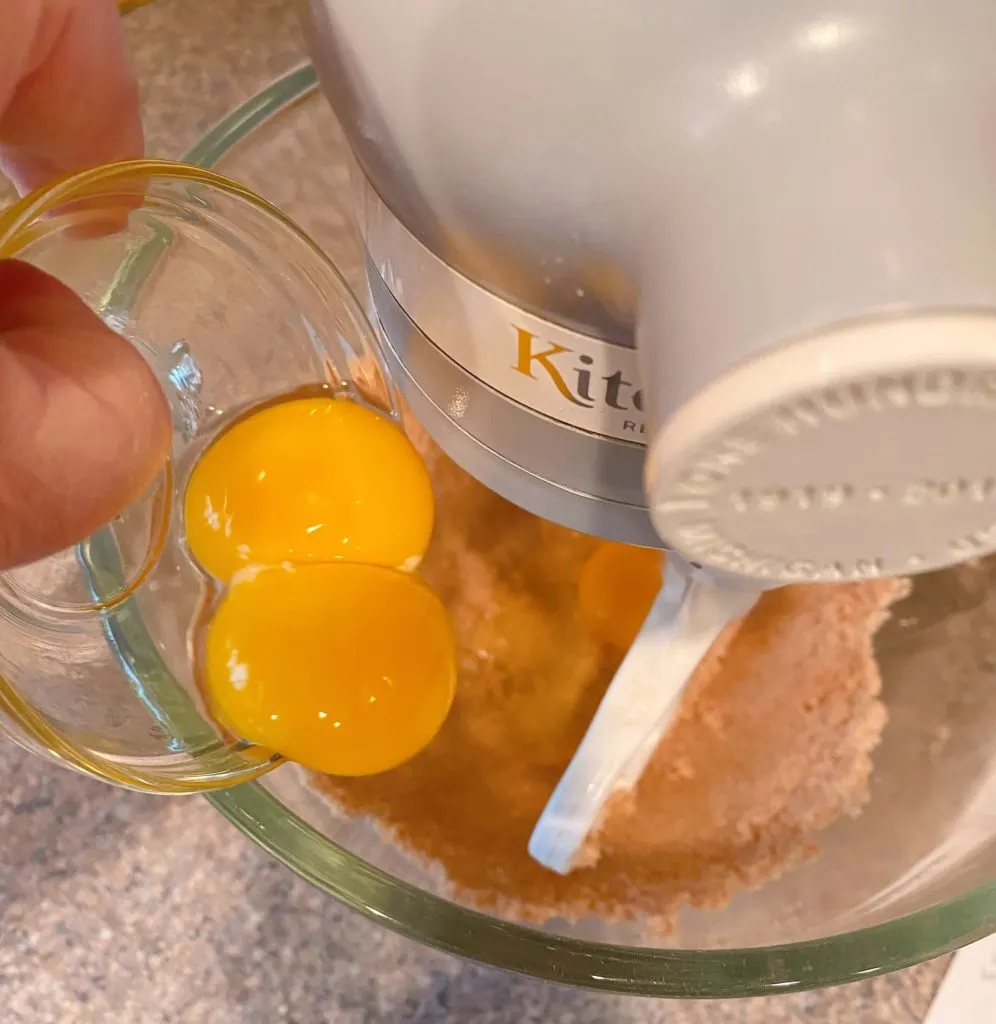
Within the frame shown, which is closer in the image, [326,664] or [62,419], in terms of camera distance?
[62,419]

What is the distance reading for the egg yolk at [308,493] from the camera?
456 mm

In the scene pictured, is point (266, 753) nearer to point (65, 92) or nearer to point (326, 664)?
point (326, 664)

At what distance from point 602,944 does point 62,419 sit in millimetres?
316

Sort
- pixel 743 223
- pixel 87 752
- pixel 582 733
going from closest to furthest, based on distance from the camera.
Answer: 1. pixel 743 223
2. pixel 87 752
3. pixel 582 733

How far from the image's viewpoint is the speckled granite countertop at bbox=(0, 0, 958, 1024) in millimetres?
A: 582

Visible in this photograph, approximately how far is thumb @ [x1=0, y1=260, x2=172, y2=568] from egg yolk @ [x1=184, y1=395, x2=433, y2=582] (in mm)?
121

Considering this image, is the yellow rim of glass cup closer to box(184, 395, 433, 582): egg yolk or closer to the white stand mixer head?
box(184, 395, 433, 582): egg yolk

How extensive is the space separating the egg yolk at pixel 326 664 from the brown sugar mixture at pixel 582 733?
80mm

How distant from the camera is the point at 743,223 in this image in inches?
8.5

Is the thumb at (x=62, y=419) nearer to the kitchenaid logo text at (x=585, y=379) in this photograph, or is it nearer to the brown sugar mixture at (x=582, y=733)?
the kitchenaid logo text at (x=585, y=379)

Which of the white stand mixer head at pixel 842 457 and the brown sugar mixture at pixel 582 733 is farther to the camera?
the brown sugar mixture at pixel 582 733

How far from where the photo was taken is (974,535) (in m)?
0.27

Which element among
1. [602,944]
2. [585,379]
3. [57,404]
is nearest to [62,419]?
[57,404]

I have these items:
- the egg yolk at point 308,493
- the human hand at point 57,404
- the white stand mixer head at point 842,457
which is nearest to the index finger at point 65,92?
the human hand at point 57,404
